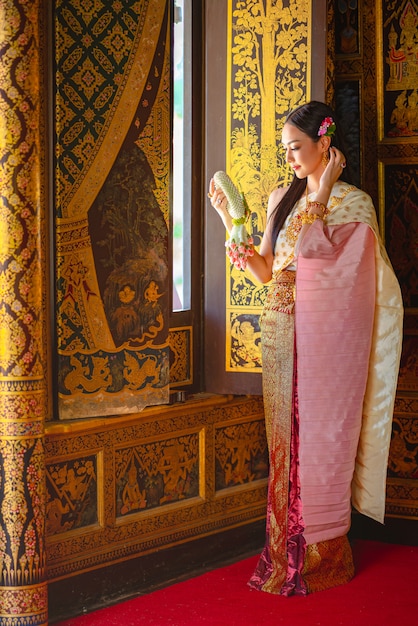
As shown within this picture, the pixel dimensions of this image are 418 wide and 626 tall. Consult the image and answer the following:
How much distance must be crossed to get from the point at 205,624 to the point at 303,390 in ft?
2.82

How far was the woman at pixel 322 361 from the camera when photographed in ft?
11.1

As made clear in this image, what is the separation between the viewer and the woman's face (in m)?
3.43

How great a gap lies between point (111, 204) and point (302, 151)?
2.32ft

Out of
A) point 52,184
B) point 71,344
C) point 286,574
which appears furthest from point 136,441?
point 52,184

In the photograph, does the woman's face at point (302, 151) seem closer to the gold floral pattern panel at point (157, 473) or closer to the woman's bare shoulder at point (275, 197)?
the woman's bare shoulder at point (275, 197)

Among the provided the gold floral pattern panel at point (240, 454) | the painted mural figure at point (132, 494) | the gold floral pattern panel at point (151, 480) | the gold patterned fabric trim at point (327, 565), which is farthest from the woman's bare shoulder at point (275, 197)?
the gold patterned fabric trim at point (327, 565)

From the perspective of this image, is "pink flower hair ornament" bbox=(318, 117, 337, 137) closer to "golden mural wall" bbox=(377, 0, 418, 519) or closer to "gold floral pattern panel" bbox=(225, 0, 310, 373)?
"gold floral pattern panel" bbox=(225, 0, 310, 373)

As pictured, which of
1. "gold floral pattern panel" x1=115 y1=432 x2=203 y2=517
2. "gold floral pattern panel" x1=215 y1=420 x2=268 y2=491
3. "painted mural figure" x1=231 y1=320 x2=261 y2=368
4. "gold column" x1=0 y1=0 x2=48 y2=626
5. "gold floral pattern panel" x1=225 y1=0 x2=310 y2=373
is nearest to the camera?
"gold column" x1=0 y1=0 x2=48 y2=626

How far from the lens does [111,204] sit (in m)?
3.45

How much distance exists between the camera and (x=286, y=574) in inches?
138

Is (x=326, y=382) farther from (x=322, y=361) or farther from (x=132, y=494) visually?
(x=132, y=494)

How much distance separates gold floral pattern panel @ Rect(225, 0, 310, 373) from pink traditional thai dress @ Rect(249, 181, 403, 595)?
12.5 inches

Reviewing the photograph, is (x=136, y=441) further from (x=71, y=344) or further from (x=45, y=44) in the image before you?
(x=45, y=44)

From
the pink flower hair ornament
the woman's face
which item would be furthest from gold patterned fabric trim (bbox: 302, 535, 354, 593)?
the pink flower hair ornament
